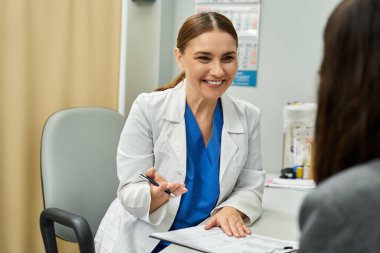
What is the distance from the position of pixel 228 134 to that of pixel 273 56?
3.42ft

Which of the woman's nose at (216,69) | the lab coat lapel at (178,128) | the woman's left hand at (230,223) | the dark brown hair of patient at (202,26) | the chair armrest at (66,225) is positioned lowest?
the chair armrest at (66,225)

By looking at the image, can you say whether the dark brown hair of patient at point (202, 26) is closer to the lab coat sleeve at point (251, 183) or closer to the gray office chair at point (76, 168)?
the lab coat sleeve at point (251, 183)

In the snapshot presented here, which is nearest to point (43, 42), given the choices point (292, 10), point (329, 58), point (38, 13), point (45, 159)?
point (38, 13)

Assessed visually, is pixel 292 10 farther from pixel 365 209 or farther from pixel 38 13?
pixel 365 209

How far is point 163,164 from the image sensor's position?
4.98ft

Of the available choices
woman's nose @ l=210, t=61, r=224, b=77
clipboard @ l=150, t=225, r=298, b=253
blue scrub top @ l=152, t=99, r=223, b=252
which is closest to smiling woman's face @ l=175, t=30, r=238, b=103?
woman's nose @ l=210, t=61, r=224, b=77

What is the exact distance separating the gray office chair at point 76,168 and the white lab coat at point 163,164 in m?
0.13

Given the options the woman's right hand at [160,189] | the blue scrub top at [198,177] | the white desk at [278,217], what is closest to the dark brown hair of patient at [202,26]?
the blue scrub top at [198,177]

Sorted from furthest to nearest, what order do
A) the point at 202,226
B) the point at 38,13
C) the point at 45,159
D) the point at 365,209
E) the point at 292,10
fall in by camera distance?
the point at 292,10, the point at 38,13, the point at 45,159, the point at 202,226, the point at 365,209

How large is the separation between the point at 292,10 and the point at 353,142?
199cm

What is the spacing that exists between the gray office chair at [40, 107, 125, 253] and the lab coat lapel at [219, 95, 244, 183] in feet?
1.60

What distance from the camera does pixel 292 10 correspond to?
2.44 metres

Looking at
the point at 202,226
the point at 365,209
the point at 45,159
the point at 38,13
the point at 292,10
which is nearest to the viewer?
the point at 365,209

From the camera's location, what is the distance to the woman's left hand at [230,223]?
1.28 metres
